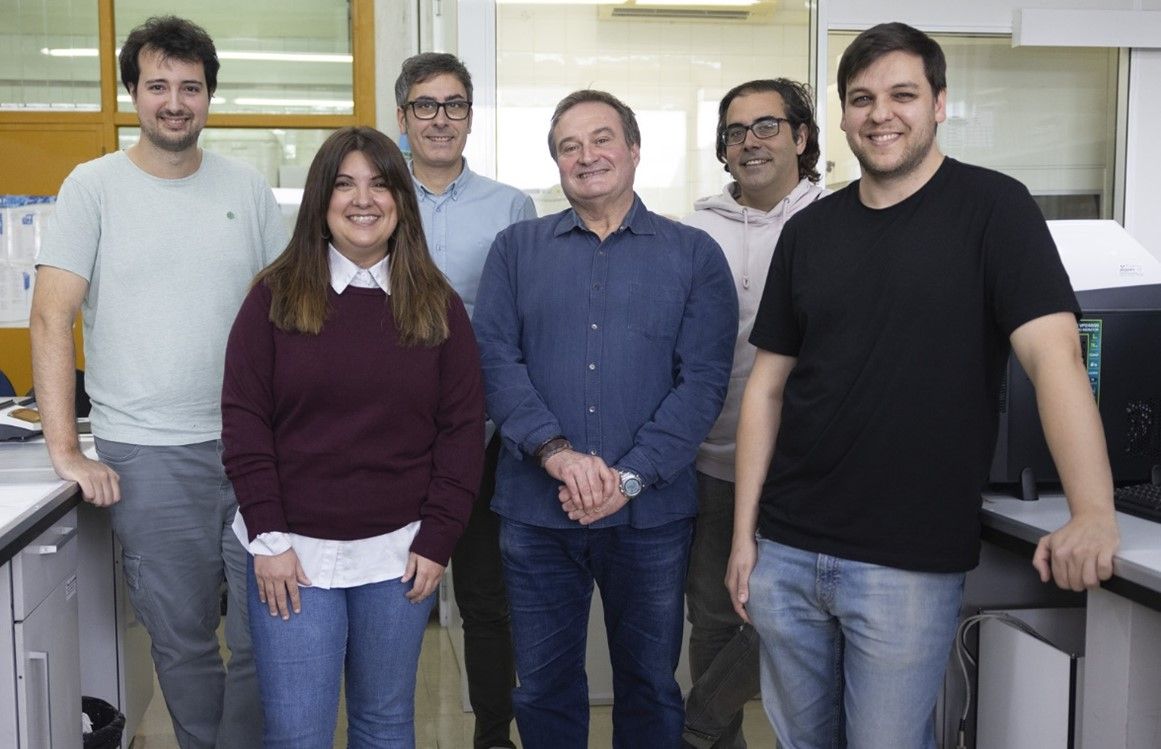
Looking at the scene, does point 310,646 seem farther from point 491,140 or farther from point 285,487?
point 491,140

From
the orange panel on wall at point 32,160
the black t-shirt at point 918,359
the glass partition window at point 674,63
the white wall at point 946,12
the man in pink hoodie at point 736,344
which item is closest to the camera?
the black t-shirt at point 918,359

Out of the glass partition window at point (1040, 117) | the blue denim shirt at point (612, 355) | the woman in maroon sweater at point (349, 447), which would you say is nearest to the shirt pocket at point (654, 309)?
the blue denim shirt at point (612, 355)

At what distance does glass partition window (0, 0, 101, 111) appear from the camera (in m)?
5.44

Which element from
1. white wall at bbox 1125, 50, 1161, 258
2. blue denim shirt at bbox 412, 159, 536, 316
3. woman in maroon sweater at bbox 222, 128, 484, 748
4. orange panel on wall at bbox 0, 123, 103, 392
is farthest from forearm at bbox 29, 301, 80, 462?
white wall at bbox 1125, 50, 1161, 258

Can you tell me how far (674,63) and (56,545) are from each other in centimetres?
322

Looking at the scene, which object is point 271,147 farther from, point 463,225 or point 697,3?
point 463,225

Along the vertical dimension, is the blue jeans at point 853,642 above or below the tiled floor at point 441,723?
above

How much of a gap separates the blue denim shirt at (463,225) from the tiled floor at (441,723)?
1319mm

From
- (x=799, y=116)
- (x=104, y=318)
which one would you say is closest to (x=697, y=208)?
(x=799, y=116)

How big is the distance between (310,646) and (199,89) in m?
1.20

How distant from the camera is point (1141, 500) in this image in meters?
1.99

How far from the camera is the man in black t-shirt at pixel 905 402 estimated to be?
5.44ft

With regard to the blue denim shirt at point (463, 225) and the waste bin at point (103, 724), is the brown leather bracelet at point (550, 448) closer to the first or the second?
the blue denim shirt at point (463, 225)

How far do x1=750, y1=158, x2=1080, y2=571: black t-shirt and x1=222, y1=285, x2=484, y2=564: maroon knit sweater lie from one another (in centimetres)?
67
